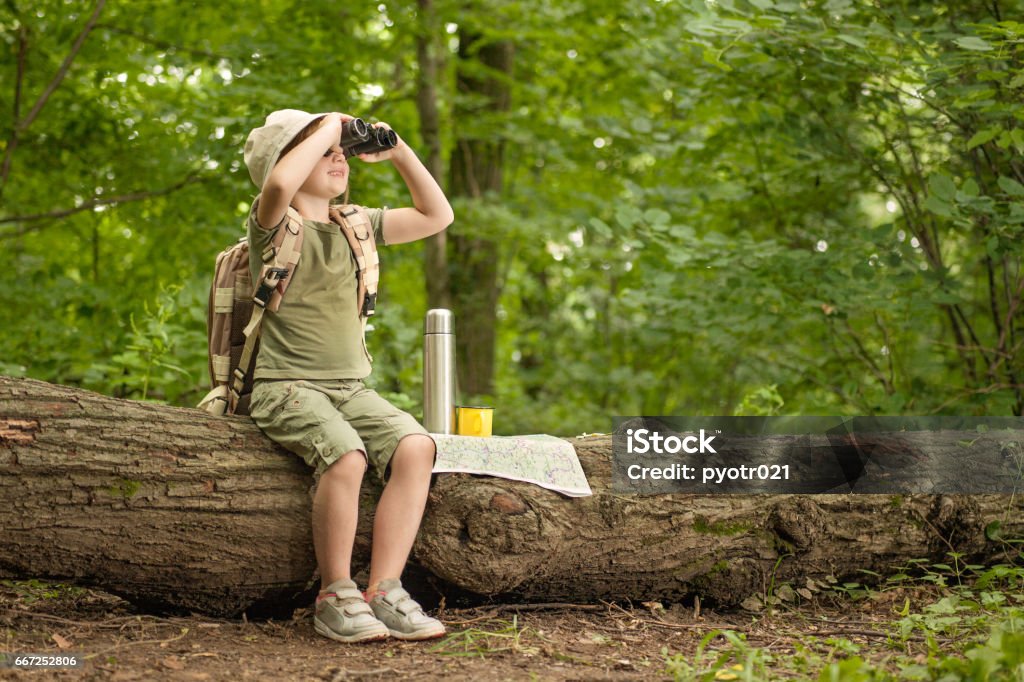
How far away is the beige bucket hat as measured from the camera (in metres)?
3.39

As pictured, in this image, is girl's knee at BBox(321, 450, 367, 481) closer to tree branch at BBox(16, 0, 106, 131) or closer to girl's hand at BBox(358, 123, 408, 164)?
girl's hand at BBox(358, 123, 408, 164)

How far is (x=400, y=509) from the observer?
317 cm

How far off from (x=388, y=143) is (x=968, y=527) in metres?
3.07

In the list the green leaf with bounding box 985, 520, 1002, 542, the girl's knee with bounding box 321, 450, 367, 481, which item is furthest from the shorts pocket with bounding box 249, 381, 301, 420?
the green leaf with bounding box 985, 520, 1002, 542

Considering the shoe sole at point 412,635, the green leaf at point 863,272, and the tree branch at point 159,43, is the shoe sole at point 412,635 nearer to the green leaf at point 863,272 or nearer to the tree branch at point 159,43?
the green leaf at point 863,272

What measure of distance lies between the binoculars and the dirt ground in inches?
72.4

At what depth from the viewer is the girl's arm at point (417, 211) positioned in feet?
12.2

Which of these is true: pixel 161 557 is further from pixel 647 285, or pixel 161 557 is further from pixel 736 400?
pixel 736 400

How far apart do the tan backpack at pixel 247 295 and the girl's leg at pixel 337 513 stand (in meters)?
0.60

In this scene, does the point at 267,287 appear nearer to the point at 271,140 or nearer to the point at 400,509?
the point at 271,140

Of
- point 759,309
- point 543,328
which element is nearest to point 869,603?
point 759,309

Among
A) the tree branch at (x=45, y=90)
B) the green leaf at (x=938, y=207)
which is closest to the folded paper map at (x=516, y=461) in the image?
the green leaf at (x=938, y=207)

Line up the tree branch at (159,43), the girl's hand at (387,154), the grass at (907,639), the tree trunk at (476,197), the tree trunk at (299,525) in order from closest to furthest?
the grass at (907,639)
the tree trunk at (299,525)
the girl's hand at (387,154)
the tree branch at (159,43)
the tree trunk at (476,197)

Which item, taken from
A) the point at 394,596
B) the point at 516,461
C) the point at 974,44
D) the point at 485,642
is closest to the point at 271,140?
the point at 516,461
